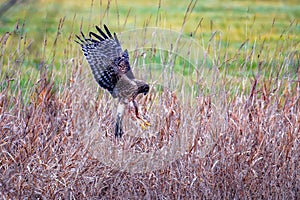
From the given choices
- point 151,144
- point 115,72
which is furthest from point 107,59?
point 151,144

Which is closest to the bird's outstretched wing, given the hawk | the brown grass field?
the hawk

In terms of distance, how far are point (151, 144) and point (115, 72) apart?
65 cm

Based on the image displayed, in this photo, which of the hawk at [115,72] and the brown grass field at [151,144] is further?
the brown grass field at [151,144]

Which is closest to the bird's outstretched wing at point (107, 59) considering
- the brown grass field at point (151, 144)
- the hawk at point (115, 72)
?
the hawk at point (115, 72)

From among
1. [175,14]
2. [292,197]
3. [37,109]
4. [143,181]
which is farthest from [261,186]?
[175,14]

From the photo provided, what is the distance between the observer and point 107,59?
3.33 metres

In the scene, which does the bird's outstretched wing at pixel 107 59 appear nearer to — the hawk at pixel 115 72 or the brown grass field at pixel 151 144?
the hawk at pixel 115 72

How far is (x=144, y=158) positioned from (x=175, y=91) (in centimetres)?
51

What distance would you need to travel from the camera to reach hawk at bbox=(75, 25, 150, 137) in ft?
10.3

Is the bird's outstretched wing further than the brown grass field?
No

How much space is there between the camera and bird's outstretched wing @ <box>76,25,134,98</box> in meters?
3.20

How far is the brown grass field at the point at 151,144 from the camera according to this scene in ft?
11.3

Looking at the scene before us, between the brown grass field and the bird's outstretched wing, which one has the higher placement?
the bird's outstretched wing

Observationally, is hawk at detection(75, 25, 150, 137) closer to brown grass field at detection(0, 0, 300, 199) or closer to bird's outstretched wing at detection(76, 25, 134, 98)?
bird's outstretched wing at detection(76, 25, 134, 98)
